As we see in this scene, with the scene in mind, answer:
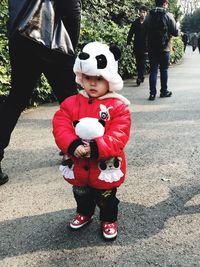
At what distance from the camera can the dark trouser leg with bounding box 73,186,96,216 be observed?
2576 millimetres

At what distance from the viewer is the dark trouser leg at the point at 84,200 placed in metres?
2.58

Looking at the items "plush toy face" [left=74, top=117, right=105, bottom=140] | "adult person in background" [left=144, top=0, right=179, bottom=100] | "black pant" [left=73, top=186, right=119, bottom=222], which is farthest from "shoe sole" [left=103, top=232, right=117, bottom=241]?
"adult person in background" [left=144, top=0, right=179, bottom=100]

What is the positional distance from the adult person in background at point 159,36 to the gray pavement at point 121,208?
2640 mm

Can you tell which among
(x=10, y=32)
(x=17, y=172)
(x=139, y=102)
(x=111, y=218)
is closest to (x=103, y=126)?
(x=111, y=218)

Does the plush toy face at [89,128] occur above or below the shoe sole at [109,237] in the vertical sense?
above

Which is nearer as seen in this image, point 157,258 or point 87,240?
point 157,258

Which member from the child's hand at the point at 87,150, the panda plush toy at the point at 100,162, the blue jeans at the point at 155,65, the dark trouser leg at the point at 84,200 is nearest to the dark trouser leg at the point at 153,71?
the blue jeans at the point at 155,65

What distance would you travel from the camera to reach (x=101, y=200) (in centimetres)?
254

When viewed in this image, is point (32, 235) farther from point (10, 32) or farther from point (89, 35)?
point (89, 35)

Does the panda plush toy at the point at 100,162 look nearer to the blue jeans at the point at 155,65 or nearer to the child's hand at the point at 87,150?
the child's hand at the point at 87,150

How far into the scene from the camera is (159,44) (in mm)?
7387

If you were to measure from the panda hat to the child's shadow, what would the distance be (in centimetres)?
97

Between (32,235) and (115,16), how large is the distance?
14.0 metres

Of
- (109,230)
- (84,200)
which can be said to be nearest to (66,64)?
(84,200)
